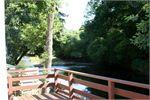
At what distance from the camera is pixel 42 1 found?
4.77 metres

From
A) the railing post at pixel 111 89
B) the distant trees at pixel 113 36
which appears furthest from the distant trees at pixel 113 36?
the railing post at pixel 111 89

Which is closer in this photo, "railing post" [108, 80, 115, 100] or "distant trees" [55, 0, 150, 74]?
"railing post" [108, 80, 115, 100]

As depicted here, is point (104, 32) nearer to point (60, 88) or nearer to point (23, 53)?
point (23, 53)

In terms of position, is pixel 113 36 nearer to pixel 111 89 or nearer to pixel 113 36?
pixel 113 36

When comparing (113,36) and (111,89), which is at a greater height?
(113,36)

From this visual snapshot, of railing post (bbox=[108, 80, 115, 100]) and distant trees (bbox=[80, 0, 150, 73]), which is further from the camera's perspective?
distant trees (bbox=[80, 0, 150, 73])

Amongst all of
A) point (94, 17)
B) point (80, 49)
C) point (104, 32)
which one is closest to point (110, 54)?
point (104, 32)

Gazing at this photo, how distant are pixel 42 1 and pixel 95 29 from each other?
54.8ft

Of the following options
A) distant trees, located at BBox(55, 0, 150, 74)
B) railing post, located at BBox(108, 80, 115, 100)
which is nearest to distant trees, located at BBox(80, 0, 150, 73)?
distant trees, located at BBox(55, 0, 150, 74)

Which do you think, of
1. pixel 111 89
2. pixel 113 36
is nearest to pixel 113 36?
pixel 113 36

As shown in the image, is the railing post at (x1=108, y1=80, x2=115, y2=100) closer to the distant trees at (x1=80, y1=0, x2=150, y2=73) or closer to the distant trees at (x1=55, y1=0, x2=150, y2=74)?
the distant trees at (x1=55, y1=0, x2=150, y2=74)

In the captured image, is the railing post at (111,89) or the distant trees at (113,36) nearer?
the railing post at (111,89)

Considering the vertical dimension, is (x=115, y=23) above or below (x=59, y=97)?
above

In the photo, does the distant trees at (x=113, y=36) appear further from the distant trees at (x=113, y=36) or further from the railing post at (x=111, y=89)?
the railing post at (x=111, y=89)
